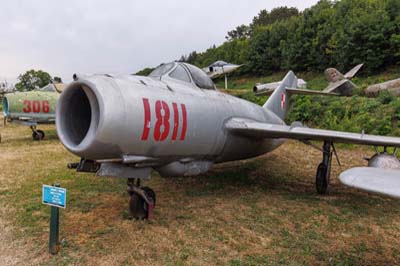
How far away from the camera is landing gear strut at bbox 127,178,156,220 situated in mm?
4191

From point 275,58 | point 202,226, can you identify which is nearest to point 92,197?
point 202,226

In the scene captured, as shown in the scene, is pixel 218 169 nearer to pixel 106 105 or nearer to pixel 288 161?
pixel 288 161

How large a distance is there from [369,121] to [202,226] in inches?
388

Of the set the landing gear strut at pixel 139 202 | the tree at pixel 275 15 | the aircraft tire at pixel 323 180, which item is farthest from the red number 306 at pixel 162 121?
the tree at pixel 275 15

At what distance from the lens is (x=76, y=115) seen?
375 cm

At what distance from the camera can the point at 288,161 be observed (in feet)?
30.4

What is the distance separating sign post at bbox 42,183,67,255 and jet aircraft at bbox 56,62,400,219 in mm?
425

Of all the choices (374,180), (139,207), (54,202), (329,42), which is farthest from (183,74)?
(329,42)

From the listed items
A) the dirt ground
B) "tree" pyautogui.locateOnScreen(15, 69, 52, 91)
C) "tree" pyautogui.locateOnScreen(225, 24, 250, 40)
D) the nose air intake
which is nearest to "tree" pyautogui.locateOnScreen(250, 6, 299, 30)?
"tree" pyautogui.locateOnScreen(225, 24, 250, 40)

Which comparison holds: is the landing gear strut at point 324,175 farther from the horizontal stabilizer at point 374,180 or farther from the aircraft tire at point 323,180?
the horizontal stabilizer at point 374,180

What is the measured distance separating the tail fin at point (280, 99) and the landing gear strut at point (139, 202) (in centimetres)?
470

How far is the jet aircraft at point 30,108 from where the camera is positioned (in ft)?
40.5

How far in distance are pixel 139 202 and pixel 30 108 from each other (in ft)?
34.0

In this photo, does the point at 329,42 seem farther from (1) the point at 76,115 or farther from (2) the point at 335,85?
(1) the point at 76,115
